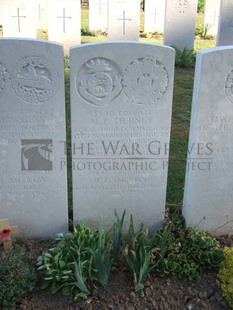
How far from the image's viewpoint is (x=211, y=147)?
3916 mm

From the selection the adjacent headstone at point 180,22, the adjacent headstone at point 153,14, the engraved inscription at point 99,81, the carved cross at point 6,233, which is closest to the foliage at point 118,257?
the carved cross at point 6,233

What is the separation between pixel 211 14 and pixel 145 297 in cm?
1219

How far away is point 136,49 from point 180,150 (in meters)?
2.71

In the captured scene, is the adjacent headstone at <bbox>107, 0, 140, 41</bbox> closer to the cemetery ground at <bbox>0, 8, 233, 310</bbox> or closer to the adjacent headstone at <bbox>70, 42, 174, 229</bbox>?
the adjacent headstone at <bbox>70, 42, 174, 229</bbox>

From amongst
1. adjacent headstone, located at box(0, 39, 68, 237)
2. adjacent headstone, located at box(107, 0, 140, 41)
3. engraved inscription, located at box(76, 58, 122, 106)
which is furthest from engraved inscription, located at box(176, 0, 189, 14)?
adjacent headstone, located at box(0, 39, 68, 237)

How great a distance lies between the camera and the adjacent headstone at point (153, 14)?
13.8 m

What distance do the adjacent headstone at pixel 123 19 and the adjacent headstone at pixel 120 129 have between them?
7.63 meters

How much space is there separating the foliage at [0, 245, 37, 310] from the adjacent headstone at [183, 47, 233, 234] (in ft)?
5.22

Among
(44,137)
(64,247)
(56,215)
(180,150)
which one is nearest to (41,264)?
(64,247)

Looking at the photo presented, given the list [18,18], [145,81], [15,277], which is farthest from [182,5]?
[15,277]

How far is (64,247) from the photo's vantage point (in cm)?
367

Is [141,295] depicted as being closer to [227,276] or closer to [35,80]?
[227,276]

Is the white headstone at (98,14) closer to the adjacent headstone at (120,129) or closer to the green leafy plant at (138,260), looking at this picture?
the adjacent headstone at (120,129)

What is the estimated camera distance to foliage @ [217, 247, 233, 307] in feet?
11.0
